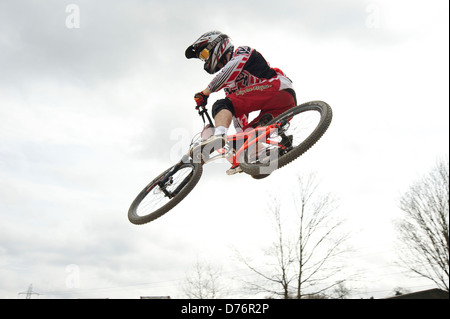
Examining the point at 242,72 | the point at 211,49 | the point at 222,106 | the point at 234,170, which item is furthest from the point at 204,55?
the point at 234,170

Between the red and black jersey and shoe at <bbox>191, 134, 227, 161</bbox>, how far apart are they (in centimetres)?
70

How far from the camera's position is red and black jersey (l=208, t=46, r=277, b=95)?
187 inches

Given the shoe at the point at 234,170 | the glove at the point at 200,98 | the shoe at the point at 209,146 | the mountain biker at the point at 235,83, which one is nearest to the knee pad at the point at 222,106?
the mountain biker at the point at 235,83

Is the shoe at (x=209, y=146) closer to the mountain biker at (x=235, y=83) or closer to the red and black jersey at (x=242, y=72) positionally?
the mountain biker at (x=235, y=83)

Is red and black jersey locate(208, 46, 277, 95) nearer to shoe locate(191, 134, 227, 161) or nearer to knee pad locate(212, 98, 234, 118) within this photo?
knee pad locate(212, 98, 234, 118)

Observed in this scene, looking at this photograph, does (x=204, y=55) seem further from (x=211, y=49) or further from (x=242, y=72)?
(x=242, y=72)

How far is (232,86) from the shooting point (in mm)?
5246

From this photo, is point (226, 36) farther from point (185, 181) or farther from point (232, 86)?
point (185, 181)

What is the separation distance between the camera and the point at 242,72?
16.8 ft

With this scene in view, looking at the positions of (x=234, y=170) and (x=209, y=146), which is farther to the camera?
(x=234, y=170)

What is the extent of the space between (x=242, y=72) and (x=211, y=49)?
0.56 meters

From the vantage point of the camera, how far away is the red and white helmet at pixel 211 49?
4.92m
